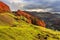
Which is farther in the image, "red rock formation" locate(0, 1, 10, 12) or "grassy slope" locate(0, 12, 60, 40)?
"red rock formation" locate(0, 1, 10, 12)

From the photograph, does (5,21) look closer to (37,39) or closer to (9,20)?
(9,20)

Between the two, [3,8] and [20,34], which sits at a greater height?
[3,8]

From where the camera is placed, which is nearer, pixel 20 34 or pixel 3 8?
pixel 20 34

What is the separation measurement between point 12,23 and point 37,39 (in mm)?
12678

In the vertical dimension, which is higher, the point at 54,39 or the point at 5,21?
the point at 5,21

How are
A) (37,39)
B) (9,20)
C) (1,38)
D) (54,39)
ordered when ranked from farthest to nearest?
(9,20)
(54,39)
(37,39)
(1,38)

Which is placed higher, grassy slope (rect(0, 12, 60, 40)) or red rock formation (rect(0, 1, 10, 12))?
red rock formation (rect(0, 1, 10, 12))

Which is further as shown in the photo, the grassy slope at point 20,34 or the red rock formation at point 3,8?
the red rock formation at point 3,8

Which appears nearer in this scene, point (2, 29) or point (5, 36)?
point (5, 36)

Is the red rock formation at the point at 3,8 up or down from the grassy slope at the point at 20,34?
up

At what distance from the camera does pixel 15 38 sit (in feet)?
192

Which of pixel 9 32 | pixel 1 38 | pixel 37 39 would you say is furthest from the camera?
pixel 37 39

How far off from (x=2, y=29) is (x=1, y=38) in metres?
5.34

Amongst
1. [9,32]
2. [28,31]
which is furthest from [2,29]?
[28,31]
